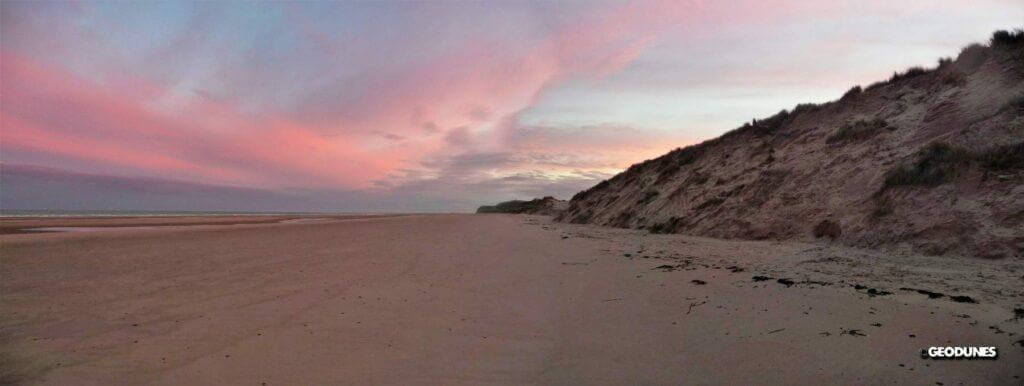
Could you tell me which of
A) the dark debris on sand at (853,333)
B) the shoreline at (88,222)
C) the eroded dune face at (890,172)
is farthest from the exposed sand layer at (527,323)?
the shoreline at (88,222)

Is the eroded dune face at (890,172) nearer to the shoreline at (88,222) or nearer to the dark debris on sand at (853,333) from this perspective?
the dark debris on sand at (853,333)

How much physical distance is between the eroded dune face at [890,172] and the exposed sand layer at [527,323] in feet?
4.96

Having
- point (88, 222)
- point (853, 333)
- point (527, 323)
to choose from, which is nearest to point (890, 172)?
point (853, 333)

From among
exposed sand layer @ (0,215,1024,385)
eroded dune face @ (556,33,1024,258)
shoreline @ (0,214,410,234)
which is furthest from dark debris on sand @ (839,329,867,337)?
shoreline @ (0,214,410,234)

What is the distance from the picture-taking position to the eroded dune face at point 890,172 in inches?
349

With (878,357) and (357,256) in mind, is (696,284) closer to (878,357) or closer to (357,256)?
(878,357)

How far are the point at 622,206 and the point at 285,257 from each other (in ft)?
61.2

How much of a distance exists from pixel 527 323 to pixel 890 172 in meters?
10.4

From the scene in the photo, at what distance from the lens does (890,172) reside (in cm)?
1112

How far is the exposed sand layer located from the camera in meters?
3.68

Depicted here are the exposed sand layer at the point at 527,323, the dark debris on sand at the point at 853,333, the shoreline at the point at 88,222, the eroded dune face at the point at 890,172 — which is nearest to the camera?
the exposed sand layer at the point at 527,323

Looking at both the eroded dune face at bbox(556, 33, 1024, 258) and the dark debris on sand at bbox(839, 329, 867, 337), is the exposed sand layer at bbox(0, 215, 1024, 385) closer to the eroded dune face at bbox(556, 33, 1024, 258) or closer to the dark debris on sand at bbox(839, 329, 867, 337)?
the dark debris on sand at bbox(839, 329, 867, 337)

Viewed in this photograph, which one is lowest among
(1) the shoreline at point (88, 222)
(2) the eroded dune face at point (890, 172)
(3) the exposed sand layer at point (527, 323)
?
(3) the exposed sand layer at point (527, 323)

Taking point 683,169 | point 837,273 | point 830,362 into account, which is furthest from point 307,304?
point 683,169
